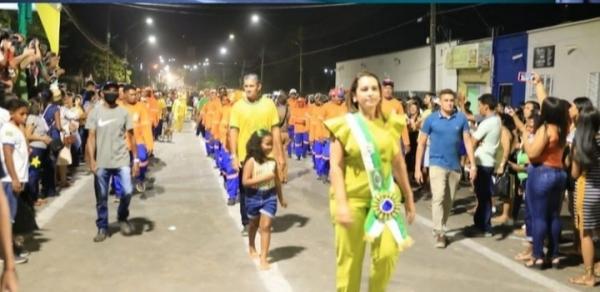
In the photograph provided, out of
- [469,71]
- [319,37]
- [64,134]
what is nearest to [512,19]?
[469,71]

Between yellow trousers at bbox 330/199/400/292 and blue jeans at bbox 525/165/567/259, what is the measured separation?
289 centimetres

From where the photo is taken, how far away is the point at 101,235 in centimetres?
781

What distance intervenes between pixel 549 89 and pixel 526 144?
1809 cm

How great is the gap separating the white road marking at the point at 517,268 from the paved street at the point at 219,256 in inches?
0.4

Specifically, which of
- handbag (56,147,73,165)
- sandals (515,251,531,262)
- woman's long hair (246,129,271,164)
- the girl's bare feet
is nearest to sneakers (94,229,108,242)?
the girl's bare feet

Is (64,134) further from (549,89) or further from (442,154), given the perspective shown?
(549,89)

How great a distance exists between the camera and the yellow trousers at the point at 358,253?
4.36 metres

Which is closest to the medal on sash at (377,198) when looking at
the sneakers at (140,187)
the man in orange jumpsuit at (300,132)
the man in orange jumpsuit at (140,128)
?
the man in orange jumpsuit at (140,128)

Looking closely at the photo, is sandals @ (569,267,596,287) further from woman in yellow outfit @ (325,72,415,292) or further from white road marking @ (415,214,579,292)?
woman in yellow outfit @ (325,72,415,292)

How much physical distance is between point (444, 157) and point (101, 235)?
420 centimetres

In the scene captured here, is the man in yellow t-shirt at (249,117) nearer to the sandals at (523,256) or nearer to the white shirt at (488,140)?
the white shirt at (488,140)

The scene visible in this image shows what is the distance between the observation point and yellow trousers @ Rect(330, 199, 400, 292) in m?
4.36

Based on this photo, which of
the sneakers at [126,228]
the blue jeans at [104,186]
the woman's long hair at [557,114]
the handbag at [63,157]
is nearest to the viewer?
the woman's long hair at [557,114]

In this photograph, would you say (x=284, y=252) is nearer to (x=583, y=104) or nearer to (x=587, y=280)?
(x=587, y=280)
